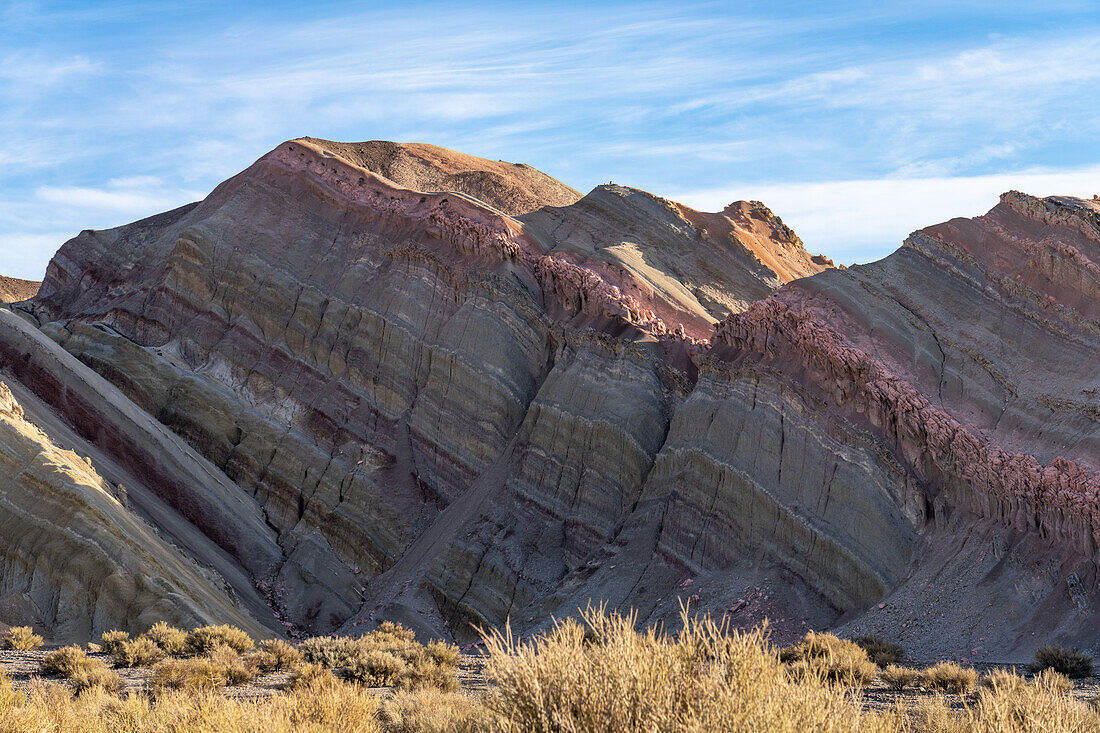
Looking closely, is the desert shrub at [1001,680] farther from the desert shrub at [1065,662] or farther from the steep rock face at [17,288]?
the steep rock face at [17,288]

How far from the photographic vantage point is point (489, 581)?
33094mm

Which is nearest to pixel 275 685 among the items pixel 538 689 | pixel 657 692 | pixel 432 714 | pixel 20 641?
pixel 432 714

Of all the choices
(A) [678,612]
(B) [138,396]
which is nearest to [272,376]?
(B) [138,396]

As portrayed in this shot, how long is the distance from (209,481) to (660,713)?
3423 cm

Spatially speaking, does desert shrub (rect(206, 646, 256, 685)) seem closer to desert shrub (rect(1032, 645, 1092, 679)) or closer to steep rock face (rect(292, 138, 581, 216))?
desert shrub (rect(1032, 645, 1092, 679))

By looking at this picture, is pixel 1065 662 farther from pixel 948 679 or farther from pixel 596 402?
pixel 596 402

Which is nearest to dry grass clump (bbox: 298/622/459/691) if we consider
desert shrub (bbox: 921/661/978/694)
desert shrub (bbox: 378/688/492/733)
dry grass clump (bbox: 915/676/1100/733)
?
desert shrub (bbox: 378/688/492/733)

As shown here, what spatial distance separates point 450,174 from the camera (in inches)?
2290

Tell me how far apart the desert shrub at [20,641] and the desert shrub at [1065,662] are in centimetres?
1931

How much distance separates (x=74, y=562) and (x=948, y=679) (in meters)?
21.1

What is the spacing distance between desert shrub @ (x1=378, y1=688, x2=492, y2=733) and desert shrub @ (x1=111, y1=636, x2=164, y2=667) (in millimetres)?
5770

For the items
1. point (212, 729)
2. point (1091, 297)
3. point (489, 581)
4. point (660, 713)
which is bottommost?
point (489, 581)

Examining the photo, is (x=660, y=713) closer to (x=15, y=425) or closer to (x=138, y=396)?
(x=15, y=425)

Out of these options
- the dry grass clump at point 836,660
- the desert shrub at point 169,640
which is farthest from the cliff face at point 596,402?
the desert shrub at point 169,640
